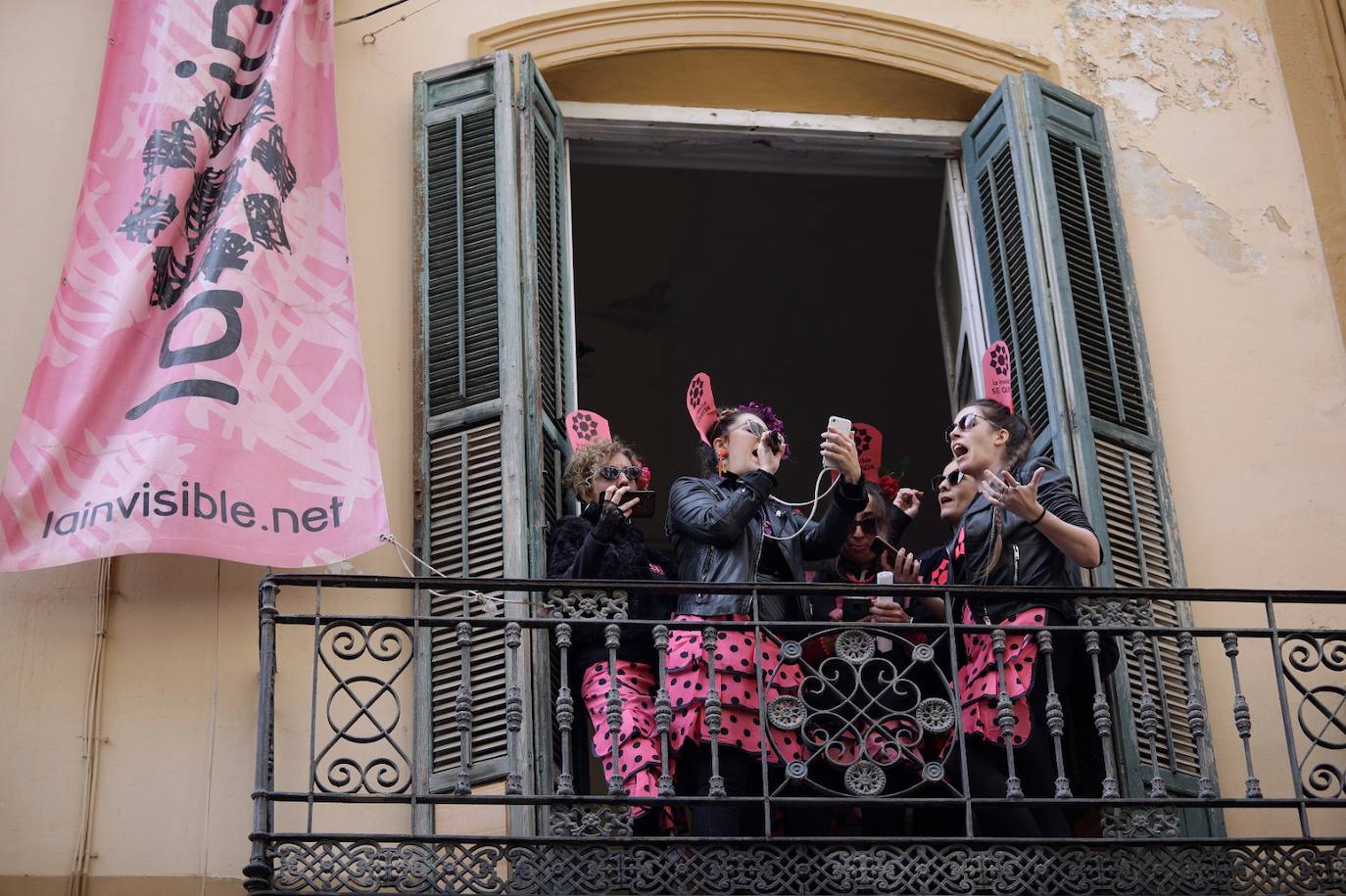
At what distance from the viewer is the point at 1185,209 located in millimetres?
8445

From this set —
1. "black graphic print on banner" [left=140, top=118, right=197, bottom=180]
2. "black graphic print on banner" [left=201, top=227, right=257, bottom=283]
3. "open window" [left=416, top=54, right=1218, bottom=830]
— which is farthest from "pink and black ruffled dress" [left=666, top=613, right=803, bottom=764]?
"black graphic print on banner" [left=140, top=118, right=197, bottom=180]

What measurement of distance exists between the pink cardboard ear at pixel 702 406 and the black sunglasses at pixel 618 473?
25 cm

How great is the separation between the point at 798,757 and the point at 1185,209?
295 cm

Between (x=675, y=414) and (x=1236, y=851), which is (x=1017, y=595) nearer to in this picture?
(x=1236, y=851)

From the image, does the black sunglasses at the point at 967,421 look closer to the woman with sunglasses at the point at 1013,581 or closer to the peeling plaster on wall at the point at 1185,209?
the woman with sunglasses at the point at 1013,581

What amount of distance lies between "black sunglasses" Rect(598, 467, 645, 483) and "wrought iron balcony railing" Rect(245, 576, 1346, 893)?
41 cm

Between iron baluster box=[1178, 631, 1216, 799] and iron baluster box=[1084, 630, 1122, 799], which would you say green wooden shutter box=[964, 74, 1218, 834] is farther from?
iron baluster box=[1084, 630, 1122, 799]

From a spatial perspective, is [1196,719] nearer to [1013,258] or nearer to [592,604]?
[592,604]

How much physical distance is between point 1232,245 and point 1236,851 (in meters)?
2.71

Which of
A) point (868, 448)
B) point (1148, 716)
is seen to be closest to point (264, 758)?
point (868, 448)

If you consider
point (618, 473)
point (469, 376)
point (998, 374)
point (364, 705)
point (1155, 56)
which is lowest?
point (364, 705)

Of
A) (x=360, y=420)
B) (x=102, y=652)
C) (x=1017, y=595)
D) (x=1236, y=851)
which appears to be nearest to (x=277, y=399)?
(x=360, y=420)

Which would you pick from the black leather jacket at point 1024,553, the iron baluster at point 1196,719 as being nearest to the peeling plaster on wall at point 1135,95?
the black leather jacket at point 1024,553

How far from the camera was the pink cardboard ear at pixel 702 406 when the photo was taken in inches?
283
